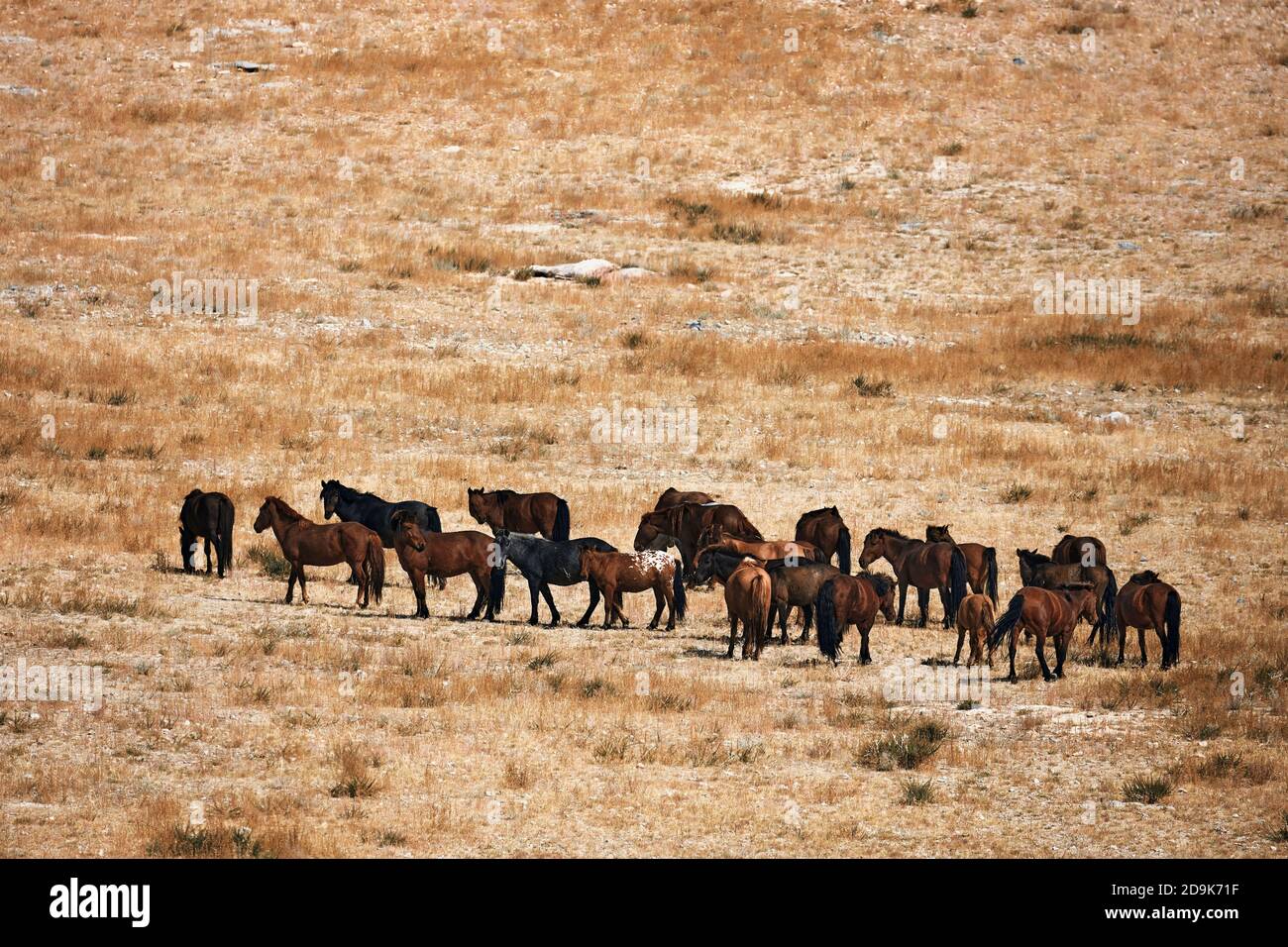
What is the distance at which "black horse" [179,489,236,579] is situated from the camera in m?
20.6

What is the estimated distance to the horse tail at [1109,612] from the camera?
1903cm

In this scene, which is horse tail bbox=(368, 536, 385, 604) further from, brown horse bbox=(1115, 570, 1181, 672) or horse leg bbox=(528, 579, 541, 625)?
brown horse bbox=(1115, 570, 1181, 672)

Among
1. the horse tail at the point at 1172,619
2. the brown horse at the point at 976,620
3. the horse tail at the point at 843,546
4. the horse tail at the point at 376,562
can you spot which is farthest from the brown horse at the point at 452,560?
the horse tail at the point at 1172,619

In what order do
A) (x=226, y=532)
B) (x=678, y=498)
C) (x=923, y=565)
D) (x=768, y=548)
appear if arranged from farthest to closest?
(x=678, y=498) → (x=226, y=532) → (x=923, y=565) → (x=768, y=548)

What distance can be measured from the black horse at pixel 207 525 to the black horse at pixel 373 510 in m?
1.47

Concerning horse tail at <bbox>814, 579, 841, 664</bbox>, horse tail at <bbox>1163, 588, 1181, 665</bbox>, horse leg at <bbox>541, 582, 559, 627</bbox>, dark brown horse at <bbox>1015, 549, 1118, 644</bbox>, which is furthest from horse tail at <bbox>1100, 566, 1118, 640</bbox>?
horse leg at <bbox>541, 582, 559, 627</bbox>

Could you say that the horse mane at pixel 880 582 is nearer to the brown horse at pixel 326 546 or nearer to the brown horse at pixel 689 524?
the brown horse at pixel 689 524

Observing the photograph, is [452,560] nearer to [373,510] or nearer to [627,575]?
[627,575]

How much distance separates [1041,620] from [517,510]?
343 inches

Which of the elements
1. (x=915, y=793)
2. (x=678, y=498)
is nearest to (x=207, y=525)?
(x=678, y=498)

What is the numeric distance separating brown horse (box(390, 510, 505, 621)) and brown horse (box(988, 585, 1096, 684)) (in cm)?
638

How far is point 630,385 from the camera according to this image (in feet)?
111

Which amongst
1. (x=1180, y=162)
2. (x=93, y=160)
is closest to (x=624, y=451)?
(x=93, y=160)
